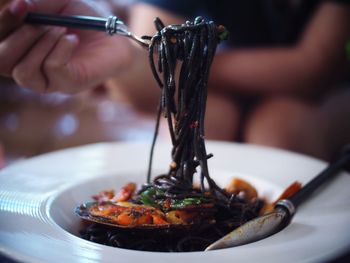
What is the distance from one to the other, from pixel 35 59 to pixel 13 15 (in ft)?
0.38

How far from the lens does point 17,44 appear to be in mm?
954

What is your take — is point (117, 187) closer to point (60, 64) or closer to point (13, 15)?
point (60, 64)

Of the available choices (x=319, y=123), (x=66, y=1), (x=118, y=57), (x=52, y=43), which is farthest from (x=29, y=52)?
(x=319, y=123)

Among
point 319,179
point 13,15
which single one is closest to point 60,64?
point 13,15

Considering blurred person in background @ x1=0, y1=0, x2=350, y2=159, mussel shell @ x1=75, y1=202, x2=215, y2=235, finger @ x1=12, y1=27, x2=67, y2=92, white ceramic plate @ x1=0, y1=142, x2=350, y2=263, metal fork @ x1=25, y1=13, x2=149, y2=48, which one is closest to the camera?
white ceramic plate @ x1=0, y1=142, x2=350, y2=263

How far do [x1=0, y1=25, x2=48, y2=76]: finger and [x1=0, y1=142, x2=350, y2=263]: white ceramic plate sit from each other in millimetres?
222

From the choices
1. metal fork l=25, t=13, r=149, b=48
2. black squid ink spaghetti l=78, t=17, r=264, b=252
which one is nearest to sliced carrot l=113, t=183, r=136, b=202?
black squid ink spaghetti l=78, t=17, r=264, b=252

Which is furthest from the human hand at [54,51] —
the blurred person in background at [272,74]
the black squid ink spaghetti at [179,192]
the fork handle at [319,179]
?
the fork handle at [319,179]

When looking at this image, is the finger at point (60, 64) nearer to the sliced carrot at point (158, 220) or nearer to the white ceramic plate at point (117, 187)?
the white ceramic plate at point (117, 187)

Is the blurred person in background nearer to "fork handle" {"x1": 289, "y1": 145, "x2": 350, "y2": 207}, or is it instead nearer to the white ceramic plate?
the white ceramic plate

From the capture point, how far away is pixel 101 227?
79cm

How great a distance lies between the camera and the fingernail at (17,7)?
2.93 ft

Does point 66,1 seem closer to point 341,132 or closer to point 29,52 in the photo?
point 29,52

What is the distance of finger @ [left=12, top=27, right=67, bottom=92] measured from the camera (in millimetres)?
985
